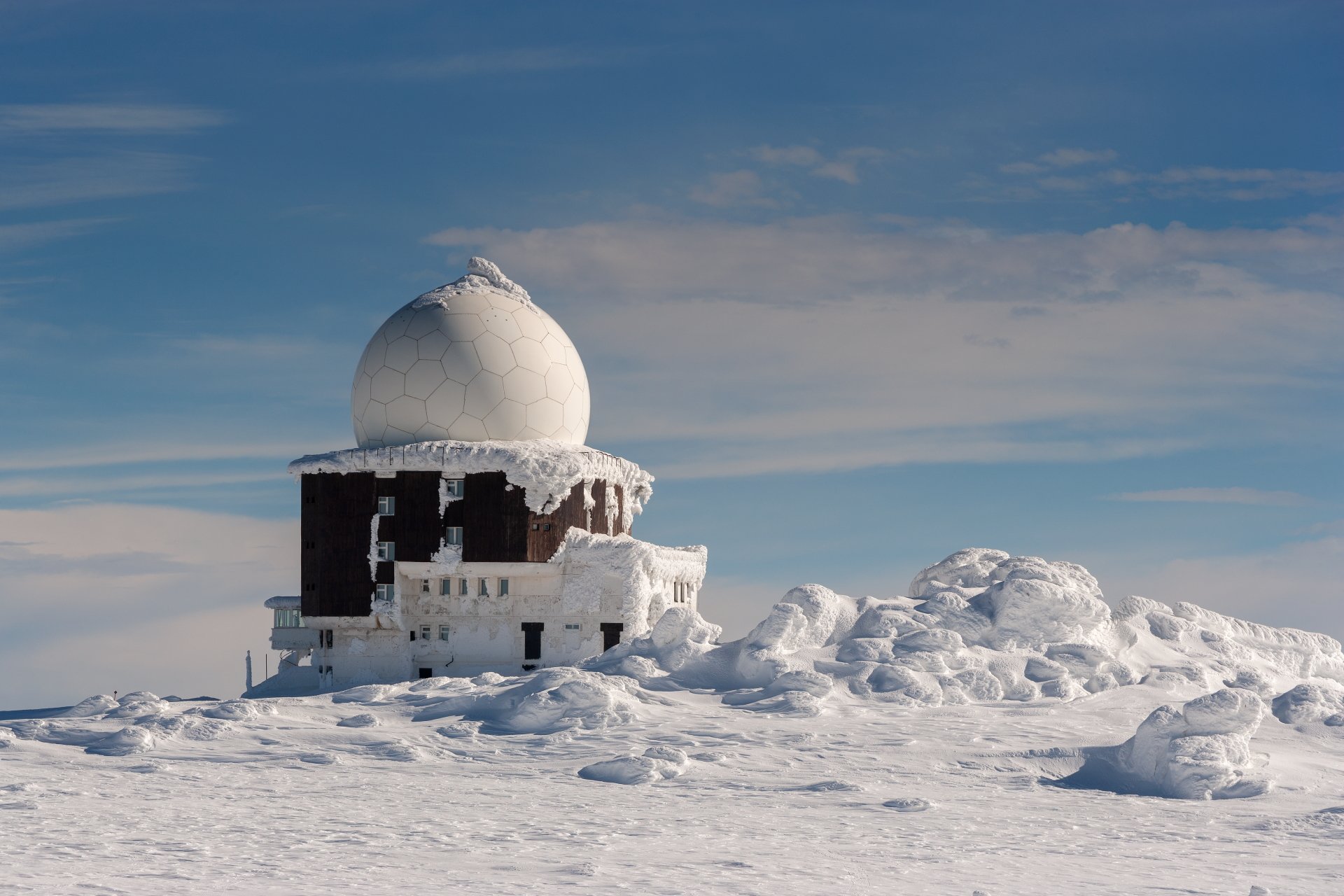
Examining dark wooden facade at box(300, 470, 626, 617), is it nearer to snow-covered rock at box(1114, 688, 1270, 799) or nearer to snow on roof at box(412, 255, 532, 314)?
snow on roof at box(412, 255, 532, 314)

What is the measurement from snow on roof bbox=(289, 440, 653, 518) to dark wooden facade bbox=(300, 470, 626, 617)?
0.21m

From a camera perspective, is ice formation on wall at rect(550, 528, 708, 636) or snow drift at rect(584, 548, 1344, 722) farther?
ice formation on wall at rect(550, 528, 708, 636)

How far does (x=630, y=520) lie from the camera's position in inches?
1534

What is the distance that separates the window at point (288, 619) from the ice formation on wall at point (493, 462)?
493cm

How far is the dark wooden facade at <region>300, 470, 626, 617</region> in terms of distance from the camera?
34656 mm

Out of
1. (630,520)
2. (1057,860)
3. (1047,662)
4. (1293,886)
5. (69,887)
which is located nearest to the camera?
(69,887)

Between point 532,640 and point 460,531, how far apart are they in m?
3.16

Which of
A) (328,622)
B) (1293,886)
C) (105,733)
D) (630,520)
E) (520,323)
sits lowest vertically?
(1293,886)

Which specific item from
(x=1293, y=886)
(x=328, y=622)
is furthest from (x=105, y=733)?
(x=1293, y=886)

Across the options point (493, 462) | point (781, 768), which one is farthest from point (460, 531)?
point (781, 768)

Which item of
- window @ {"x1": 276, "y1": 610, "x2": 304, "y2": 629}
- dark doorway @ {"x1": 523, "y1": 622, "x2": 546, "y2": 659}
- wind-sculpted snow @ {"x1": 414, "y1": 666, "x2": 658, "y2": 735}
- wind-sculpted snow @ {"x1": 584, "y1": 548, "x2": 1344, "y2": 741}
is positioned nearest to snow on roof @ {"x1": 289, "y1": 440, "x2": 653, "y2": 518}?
dark doorway @ {"x1": 523, "y1": 622, "x2": 546, "y2": 659}

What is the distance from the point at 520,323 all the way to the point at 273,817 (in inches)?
743

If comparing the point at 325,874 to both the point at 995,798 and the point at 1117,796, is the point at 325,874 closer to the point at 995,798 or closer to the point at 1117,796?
the point at 995,798

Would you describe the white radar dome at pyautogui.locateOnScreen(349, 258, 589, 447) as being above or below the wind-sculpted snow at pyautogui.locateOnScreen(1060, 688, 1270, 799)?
above
